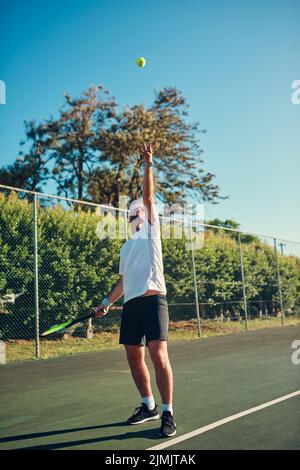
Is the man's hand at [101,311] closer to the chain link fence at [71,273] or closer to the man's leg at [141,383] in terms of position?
the man's leg at [141,383]

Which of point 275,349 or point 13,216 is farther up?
point 13,216

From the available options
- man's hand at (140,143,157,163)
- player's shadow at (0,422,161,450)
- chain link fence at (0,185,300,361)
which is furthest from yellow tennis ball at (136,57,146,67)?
player's shadow at (0,422,161,450)

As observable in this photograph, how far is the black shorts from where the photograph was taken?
389 centimetres

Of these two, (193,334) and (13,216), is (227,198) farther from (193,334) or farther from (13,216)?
(13,216)

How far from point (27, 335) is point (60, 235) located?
2654mm

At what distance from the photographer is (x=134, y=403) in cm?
495

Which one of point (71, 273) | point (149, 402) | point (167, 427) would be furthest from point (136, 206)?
point (71, 273)

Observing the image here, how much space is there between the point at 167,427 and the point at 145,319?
862mm

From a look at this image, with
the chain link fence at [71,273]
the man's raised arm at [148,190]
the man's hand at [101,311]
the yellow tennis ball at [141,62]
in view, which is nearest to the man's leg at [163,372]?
the man's hand at [101,311]

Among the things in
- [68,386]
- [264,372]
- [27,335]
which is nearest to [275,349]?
[264,372]

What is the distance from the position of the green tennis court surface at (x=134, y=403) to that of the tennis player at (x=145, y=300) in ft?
1.18

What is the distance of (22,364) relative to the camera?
877 centimetres

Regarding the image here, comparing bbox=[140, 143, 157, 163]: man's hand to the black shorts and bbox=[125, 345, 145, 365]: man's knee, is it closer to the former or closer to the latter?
the black shorts

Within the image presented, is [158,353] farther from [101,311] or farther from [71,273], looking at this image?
[71,273]
